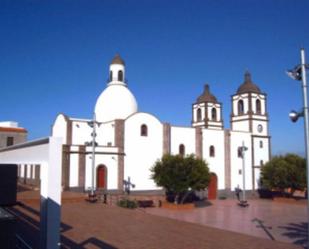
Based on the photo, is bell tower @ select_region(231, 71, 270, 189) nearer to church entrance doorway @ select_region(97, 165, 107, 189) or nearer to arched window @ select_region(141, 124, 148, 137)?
arched window @ select_region(141, 124, 148, 137)

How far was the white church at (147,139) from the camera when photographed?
31.0 m

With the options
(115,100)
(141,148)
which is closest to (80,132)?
(115,100)

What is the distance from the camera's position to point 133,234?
532 inches

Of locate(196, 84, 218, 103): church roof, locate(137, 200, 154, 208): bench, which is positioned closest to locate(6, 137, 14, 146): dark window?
locate(137, 200, 154, 208): bench

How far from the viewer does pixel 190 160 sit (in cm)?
2700

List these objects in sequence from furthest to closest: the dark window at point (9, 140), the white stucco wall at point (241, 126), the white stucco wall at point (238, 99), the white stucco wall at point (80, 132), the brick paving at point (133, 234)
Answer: the dark window at point (9, 140)
the white stucco wall at point (241, 126)
the white stucco wall at point (238, 99)
the white stucco wall at point (80, 132)
the brick paving at point (133, 234)

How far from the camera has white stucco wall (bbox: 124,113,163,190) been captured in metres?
32.5

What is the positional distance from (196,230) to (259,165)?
27.5 meters

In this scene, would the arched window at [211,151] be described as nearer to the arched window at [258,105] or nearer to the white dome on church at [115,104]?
the arched window at [258,105]

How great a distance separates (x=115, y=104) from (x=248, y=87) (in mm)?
15565

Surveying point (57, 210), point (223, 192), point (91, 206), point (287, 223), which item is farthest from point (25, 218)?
point (223, 192)

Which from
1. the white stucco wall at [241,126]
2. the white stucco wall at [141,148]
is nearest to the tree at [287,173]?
the white stucco wall at [241,126]

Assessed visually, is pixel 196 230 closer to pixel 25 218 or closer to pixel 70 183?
pixel 25 218

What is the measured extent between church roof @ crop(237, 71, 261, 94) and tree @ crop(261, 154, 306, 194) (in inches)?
329
